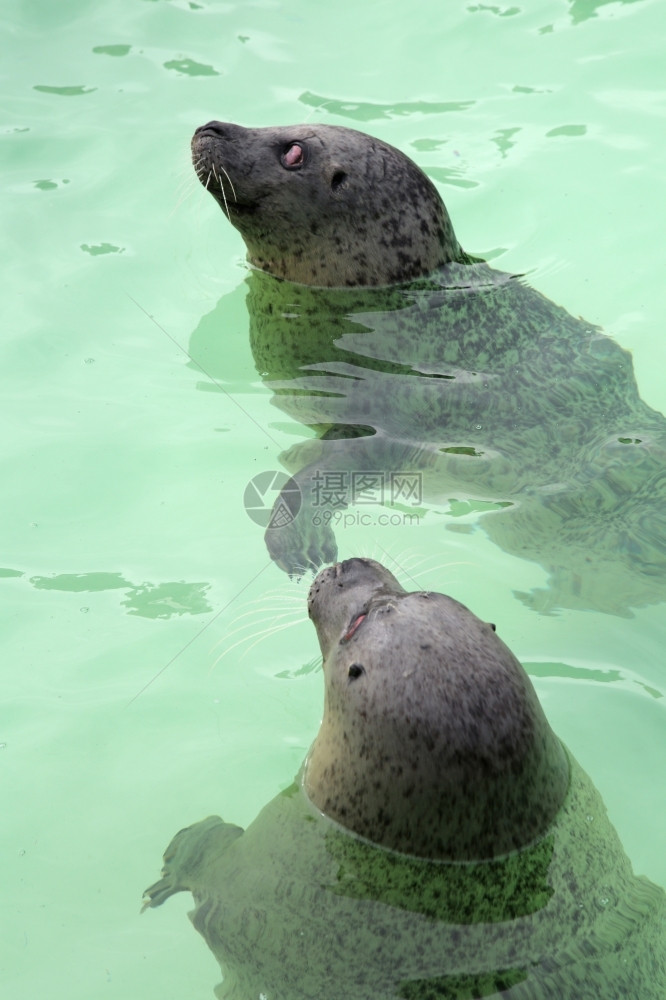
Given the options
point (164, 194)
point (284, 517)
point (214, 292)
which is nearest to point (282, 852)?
point (284, 517)

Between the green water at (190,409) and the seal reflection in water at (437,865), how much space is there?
0.54m

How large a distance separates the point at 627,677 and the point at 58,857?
7.32 ft

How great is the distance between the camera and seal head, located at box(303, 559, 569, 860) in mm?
2879

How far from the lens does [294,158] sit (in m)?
4.30

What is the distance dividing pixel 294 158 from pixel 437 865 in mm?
2776

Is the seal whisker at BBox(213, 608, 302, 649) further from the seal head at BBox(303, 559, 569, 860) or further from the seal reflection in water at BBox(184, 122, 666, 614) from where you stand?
the seal head at BBox(303, 559, 569, 860)

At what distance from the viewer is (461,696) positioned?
2891mm

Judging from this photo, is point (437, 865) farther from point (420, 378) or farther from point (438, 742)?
point (420, 378)

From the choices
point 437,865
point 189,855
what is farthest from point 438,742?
point 189,855

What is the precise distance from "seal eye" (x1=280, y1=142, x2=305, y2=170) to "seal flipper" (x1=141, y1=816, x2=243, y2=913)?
2.54 m

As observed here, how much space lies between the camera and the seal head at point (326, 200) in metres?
4.32

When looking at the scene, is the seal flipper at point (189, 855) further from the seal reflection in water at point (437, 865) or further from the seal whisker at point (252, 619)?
the seal whisker at point (252, 619)

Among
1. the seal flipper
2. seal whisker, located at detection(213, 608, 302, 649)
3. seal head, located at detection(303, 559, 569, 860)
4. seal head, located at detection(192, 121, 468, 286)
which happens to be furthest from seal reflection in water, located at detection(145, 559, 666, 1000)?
seal head, located at detection(192, 121, 468, 286)

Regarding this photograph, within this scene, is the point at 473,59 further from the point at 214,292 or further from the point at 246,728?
the point at 246,728
